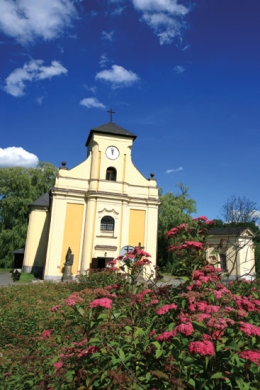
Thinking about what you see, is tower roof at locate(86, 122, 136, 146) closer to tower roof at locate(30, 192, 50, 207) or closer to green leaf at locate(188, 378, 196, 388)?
→ tower roof at locate(30, 192, 50, 207)

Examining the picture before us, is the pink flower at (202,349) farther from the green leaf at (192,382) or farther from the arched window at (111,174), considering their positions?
the arched window at (111,174)

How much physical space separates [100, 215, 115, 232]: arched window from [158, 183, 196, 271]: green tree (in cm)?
1231

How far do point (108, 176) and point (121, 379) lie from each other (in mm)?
21947

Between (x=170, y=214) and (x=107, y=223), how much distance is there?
15194 millimetres

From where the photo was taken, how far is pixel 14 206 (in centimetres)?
3338

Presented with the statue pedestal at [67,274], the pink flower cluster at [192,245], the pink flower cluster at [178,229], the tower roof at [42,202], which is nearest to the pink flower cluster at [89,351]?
the pink flower cluster at [192,245]

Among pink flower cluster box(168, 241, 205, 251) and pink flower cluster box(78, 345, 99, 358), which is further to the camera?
pink flower cluster box(168, 241, 205, 251)

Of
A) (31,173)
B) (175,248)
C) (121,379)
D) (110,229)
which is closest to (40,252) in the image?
(110,229)

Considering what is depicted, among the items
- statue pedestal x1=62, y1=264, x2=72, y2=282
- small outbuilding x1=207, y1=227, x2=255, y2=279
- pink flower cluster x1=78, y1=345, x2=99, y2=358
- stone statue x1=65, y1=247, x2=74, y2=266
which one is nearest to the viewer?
pink flower cluster x1=78, y1=345, x2=99, y2=358

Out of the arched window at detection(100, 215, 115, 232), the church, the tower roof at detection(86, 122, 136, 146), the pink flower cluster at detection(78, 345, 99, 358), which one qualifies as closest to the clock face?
the church

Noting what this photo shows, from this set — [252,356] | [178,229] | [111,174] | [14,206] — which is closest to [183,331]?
[252,356]

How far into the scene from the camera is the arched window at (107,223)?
2261 cm

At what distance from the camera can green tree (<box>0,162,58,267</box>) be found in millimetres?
31906

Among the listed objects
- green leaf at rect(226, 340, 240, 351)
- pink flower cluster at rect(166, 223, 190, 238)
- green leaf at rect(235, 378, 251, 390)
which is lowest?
green leaf at rect(235, 378, 251, 390)
